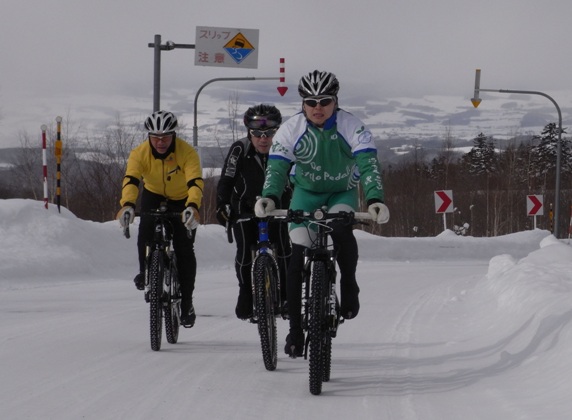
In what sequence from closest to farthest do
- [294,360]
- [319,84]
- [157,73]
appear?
[319,84], [294,360], [157,73]

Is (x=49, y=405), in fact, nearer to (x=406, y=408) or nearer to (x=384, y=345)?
(x=406, y=408)

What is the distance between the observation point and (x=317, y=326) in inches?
213

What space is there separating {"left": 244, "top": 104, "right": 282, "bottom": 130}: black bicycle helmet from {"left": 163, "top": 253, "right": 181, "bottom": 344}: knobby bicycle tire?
132cm

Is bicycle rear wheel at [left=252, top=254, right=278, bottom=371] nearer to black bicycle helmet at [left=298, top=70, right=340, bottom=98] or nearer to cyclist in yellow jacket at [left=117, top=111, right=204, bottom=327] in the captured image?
cyclist in yellow jacket at [left=117, top=111, right=204, bottom=327]

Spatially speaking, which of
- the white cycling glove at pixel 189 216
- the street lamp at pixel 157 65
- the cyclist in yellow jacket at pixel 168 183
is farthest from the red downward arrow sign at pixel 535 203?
the white cycling glove at pixel 189 216

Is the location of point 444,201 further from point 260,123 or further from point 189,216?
point 189,216

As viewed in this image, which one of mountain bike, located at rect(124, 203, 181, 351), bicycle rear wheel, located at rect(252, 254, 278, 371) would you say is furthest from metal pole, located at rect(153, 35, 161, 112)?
bicycle rear wheel, located at rect(252, 254, 278, 371)

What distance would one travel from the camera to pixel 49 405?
16.8 feet

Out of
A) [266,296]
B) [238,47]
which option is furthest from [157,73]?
[266,296]

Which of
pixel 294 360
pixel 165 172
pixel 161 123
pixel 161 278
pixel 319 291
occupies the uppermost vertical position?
pixel 161 123

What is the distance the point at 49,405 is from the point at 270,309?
1.80 meters

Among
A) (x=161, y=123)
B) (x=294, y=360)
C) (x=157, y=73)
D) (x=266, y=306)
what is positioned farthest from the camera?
(x=157, y=73)

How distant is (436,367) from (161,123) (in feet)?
9.35

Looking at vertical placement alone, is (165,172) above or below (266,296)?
above
